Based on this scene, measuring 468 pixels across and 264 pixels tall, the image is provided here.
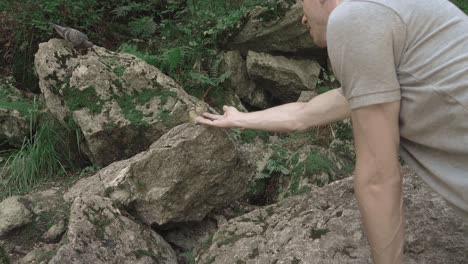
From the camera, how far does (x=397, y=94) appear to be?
5.69ft

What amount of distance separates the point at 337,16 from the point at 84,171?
4.14 meters

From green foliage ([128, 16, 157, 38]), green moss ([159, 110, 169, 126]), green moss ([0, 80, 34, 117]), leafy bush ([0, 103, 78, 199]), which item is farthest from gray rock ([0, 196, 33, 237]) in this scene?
green foliage ([128, 16, 157, 38])

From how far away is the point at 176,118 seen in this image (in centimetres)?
484

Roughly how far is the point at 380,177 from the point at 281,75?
4.59 m

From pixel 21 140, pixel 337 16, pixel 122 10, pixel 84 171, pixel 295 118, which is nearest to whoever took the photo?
pixel 337 16

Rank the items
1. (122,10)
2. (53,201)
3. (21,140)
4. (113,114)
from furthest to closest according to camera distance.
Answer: (122,10)
(21,140)
(113,114)
(53,201)

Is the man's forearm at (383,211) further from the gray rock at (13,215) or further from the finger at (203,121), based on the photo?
the gray rock at (13,215)

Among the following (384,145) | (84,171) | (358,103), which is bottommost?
(84,171)

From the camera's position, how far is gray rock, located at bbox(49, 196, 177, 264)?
304 centimetres

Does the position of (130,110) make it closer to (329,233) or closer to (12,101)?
(12,101)

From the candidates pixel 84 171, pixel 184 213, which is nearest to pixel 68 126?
pixel 84 171

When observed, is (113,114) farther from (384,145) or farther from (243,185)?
(384,145)

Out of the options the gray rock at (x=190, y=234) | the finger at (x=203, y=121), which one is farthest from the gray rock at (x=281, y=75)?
the finger at (x=203, y=121)

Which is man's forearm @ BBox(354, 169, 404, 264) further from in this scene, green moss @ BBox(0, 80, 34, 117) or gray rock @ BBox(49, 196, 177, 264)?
green moss @ BBox(0, 80, 34, 117)
